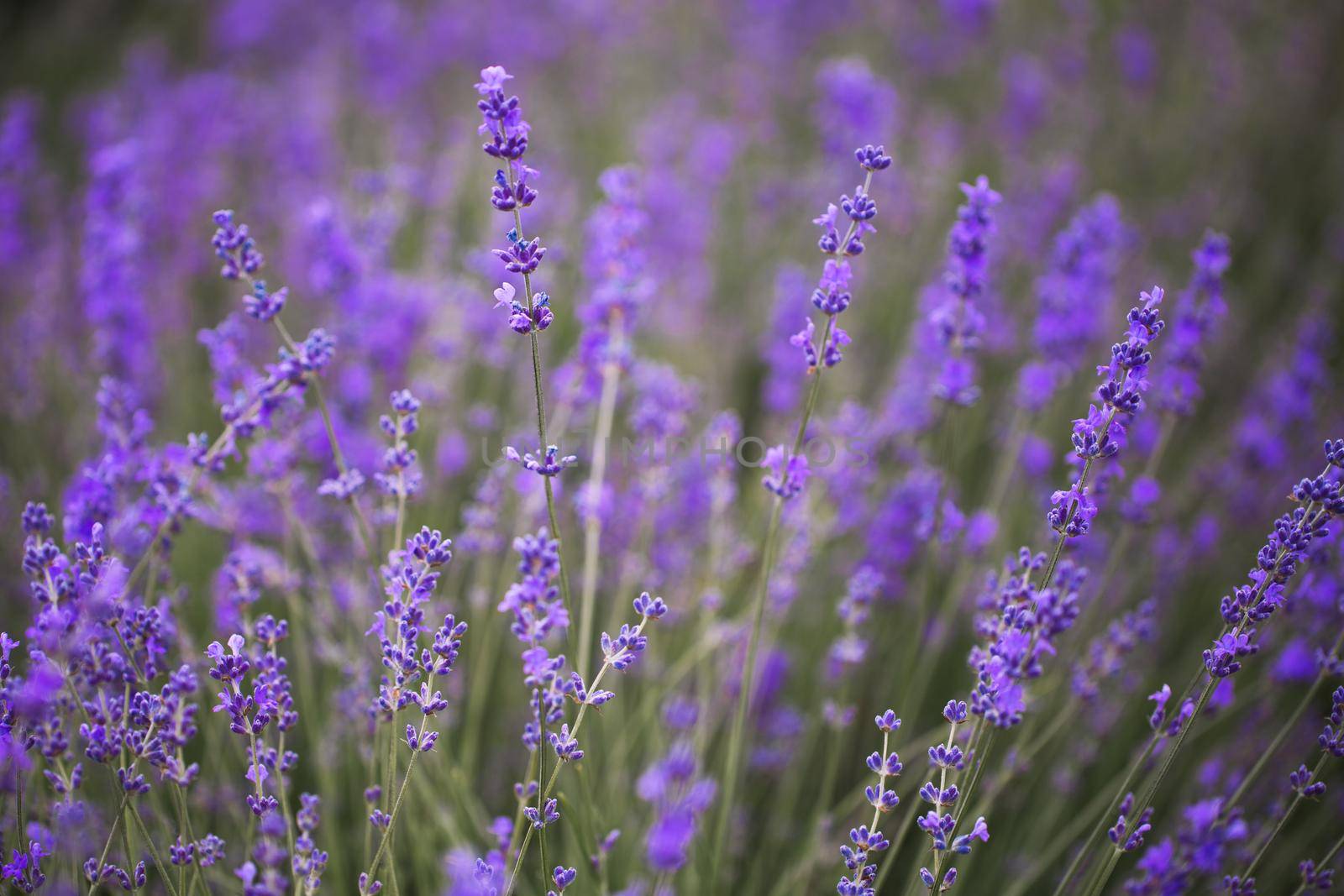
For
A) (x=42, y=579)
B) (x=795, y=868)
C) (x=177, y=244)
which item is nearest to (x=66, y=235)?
(x=177, y=244)

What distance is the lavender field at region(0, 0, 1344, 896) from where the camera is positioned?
1.42m

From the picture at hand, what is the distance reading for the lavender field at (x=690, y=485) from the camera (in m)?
1.42

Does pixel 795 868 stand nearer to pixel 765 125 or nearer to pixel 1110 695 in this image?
pixel 1110 695

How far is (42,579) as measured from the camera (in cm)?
168

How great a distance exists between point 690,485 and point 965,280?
4.10ft

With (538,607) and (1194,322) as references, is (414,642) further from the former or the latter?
(1194,322)

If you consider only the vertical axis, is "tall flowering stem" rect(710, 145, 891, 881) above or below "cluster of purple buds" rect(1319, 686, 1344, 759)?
above

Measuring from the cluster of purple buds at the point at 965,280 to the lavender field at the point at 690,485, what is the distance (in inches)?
0.6

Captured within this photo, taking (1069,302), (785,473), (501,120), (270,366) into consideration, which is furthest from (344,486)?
(1069,302)

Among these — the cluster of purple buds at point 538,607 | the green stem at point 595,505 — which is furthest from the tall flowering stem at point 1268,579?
the green stem at point 595,505

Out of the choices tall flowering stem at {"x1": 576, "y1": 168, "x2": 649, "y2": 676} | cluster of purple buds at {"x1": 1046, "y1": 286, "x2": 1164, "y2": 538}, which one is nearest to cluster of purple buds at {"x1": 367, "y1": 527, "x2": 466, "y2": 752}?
tall flowering stem at {"x1": 576, "y1": 168, "x2": 649, "y2": 676}

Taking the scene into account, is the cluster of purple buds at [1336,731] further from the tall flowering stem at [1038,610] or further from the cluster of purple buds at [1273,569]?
the tall flowering stem at [1038,610]

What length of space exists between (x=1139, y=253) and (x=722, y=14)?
12.6 feet

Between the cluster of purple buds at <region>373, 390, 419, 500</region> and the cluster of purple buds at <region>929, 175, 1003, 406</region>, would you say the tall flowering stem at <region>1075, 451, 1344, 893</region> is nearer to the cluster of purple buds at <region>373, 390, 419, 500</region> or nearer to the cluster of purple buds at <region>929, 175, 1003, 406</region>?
the cluster of purple buds at <region>929, 175, 1003, 406</region>
